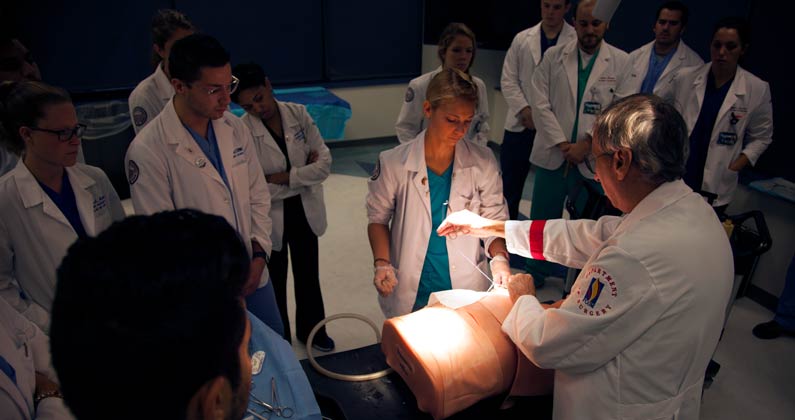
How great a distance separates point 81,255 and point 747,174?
149 inches

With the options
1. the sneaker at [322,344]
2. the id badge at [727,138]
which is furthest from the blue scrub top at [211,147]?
the id badge at [727,138]

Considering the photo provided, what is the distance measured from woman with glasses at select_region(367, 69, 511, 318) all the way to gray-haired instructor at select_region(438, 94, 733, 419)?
24.8 inches

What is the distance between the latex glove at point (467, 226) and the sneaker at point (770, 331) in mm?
2217

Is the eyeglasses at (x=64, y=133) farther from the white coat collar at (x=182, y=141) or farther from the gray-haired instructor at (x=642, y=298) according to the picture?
the gray-haired instructor at (x=642, y=298)

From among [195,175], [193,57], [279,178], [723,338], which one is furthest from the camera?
[723,338]

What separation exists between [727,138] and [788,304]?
1.00m

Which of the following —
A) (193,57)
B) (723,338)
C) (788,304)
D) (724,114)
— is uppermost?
(193,57)

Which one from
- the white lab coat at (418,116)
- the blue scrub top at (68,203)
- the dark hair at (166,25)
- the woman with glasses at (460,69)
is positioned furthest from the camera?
the white lab coat at (418,116)

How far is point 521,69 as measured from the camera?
12.0ft

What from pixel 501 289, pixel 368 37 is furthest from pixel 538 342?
pixel 368 37

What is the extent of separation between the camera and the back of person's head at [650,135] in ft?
3.96

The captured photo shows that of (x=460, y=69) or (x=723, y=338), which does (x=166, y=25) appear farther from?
(x=723, y=338)

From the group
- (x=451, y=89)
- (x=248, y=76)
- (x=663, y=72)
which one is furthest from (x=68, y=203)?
(x=663, y=72)

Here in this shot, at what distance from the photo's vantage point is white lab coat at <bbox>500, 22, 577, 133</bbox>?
3.57m
